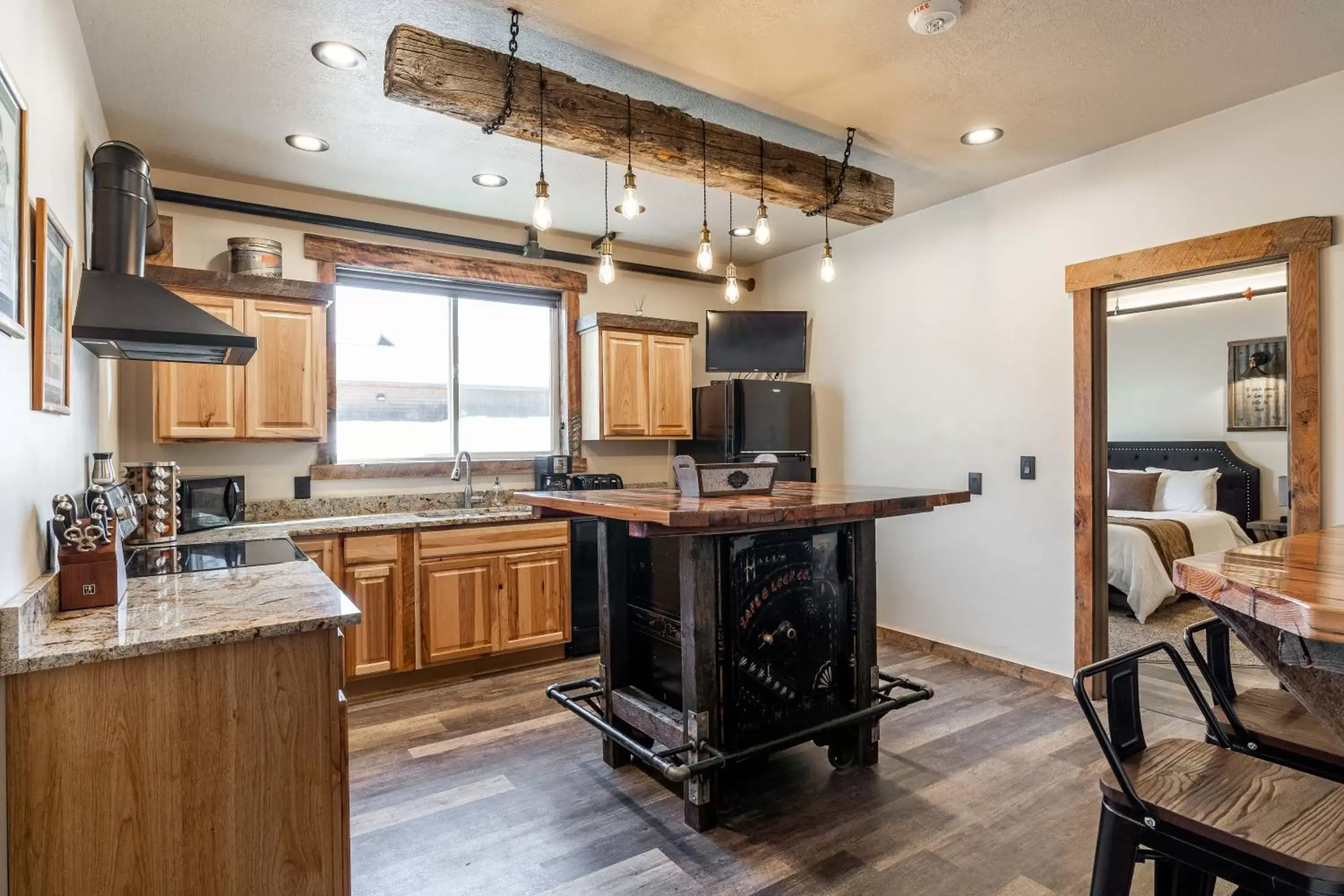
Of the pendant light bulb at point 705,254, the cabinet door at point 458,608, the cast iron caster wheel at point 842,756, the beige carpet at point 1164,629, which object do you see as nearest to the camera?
the cast iron caster wheel at point 842,756

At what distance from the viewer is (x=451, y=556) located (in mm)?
3701

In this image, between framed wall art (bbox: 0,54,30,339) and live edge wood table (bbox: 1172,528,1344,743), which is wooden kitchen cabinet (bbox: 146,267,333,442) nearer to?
framed wall art (bbox: 0,54,30,339)

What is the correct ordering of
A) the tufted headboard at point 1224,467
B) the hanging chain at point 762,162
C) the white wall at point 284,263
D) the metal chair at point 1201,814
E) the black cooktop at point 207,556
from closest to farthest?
the metal chair at point 1201,814 < the black cooktop at point 207,556 < the hanging chain at point 762,162 < the white wall at point 284,263 < the tufted headboard at point 1224,467

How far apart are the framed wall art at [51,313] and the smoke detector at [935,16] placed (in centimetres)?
251

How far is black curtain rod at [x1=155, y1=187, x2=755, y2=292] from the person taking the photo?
352 cm

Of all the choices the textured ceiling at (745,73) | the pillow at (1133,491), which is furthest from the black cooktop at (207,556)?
the pillow at (1133,491)

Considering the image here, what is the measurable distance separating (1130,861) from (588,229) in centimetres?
422

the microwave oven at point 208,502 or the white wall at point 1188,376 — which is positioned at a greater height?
the white wall at point 1188,376

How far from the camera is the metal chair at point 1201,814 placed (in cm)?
103

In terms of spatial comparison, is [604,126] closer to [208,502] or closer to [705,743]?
[705,743]

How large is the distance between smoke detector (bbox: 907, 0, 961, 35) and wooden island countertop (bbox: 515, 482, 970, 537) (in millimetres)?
1546

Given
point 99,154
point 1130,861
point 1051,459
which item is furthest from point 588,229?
point 1130,861

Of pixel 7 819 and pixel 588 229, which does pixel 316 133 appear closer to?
pixel 588 229

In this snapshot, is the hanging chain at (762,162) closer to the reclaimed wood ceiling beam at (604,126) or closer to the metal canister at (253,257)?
the reclaimed wood ceiling beam at (604,126)
